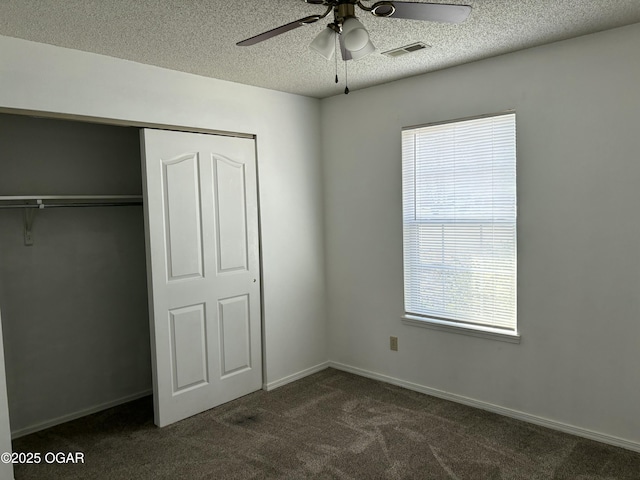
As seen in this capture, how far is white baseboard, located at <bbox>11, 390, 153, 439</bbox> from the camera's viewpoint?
3393 mm

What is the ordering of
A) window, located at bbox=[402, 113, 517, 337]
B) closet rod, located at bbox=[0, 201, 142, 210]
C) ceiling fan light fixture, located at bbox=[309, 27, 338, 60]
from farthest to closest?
1. window, located at bbox=[402, 113, 517, 337]
2. closet rod, located at bbox=[0, 201, 142, 210]
3. ceiling fan light fixture, located at bbox=[309, 27, 338, 60]

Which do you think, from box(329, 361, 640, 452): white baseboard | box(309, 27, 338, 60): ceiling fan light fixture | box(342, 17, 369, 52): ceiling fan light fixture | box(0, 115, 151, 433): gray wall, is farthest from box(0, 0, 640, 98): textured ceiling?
box(329, 361, 640, 452): white baseboard

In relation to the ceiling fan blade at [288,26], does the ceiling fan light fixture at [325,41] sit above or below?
below

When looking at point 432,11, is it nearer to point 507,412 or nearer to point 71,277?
point 507,412

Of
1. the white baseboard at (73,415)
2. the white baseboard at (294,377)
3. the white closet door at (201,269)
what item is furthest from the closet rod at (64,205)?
the white baseboard at (294,377)

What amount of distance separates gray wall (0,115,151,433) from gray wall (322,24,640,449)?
2.10 meters

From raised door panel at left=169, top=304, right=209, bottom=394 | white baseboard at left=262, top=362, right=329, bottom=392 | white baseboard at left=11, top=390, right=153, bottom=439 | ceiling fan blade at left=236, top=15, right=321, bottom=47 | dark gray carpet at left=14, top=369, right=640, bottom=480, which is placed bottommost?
dark gray carpet at left=14, top=369, right=640, bottom=480

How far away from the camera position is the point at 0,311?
315cm

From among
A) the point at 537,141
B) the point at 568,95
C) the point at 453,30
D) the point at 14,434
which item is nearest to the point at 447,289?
the point at 537,141

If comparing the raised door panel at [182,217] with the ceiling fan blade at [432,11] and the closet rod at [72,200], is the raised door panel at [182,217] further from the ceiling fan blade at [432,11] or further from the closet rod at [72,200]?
the ceiling fan blade at [432,11]

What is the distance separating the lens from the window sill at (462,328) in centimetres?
339

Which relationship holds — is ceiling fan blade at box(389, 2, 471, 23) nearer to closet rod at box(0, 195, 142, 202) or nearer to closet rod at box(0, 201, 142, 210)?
closet rod at box(0, 195, 142, 202)

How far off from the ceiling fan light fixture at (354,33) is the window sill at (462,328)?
2.30 meters

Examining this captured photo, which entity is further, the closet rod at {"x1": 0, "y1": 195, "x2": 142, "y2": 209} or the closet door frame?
the closet rod at {"x1": 0, "y1": 195, "x2": 142, "y2": 209}
